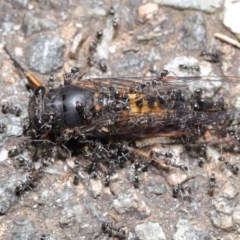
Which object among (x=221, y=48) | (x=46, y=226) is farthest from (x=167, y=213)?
(x=221, y=48)

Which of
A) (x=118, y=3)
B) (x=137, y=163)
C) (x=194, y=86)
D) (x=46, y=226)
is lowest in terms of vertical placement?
(x=46, y=226)

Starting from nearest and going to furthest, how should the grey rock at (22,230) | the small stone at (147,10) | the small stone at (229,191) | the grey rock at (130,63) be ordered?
the grey rock at (22,230), the small stone at (229,191), the grey rock at (130,63), the small stone at (147,10)

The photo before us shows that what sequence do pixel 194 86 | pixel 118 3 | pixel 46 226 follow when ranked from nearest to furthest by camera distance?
1. pixel 46 226
2. pixel 194 86
3. pixel 118 3

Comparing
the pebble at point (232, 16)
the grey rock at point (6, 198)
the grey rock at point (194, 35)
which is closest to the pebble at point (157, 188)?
the grey rock at point (6, 198)

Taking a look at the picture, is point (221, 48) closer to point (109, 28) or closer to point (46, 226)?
point (109, 28)

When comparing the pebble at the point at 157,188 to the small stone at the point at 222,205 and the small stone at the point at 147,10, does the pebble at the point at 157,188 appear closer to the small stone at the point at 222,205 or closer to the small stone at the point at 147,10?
the small stone at the point at 222,205

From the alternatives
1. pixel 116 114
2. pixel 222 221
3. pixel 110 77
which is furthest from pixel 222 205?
pixel 110 77

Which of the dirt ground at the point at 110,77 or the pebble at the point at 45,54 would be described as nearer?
the dirt ground at the point at 110,77
